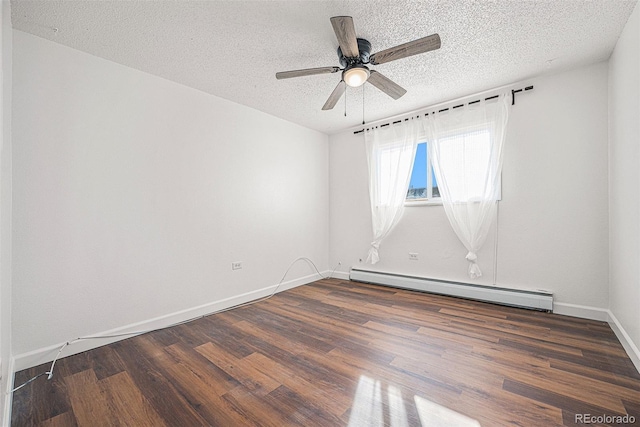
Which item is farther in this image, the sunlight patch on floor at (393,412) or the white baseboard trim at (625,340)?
the white baseboard trim at (625,340)

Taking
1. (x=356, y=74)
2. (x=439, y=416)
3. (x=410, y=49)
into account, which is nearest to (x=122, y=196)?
(x=356, y=74)

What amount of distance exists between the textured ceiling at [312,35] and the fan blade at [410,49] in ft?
0.90

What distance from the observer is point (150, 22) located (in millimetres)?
2025

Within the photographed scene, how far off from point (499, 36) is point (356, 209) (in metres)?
2.85

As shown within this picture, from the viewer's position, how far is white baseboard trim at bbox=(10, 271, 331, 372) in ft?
6.53

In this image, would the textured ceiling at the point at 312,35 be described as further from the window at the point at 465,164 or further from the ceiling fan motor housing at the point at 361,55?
the window at the point at 465,164

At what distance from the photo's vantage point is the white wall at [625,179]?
192 cm

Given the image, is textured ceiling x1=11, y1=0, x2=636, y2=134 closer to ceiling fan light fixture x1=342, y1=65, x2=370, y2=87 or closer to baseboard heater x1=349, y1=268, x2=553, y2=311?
ceiling fan light fixture x1=342, y1=65, x2=370, y2=87

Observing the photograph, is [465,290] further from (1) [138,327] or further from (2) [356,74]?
(1) [138,327]

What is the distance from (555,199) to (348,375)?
9.37 feet

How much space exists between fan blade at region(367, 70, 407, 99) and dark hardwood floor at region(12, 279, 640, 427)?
7.24ft
